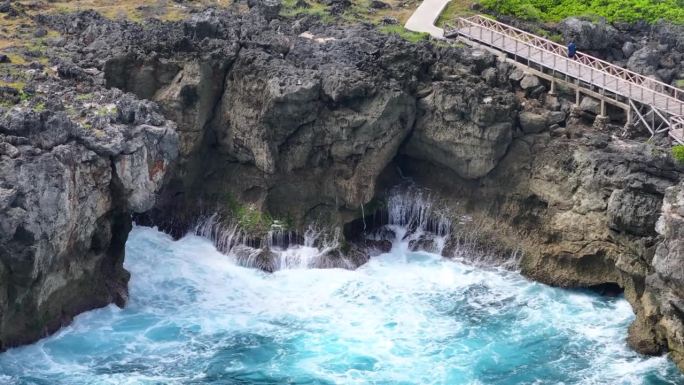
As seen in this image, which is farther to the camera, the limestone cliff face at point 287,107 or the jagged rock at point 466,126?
the limestone cliff face at point 287,107

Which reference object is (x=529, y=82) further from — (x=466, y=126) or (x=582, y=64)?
(x=466, y=126)

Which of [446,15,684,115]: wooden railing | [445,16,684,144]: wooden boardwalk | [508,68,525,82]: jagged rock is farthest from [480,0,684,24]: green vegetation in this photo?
[508,68,525,82]: jagged rock

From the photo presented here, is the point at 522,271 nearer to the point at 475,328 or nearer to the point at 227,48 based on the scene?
the point at 475,328

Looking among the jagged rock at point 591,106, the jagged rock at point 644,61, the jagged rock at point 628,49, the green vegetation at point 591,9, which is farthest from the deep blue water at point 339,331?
the green vegetation at point 591,9

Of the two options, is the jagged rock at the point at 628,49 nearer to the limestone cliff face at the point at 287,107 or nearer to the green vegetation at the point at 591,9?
the green vegetation at the point at 591,9

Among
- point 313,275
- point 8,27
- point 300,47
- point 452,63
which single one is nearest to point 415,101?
point 452,63

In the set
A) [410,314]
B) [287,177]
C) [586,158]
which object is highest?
[586,158]

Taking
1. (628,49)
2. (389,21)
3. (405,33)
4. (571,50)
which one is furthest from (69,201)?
(628,49)
